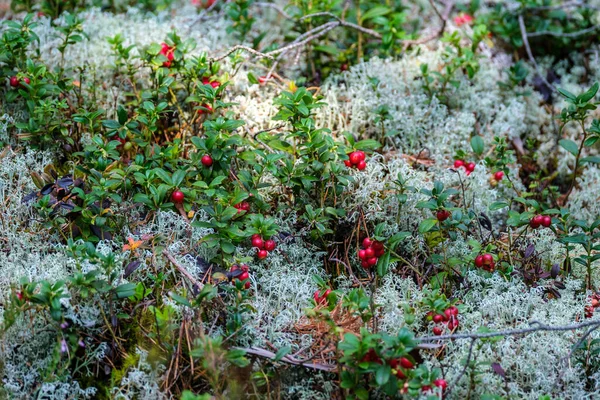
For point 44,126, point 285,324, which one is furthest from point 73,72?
point 285,324

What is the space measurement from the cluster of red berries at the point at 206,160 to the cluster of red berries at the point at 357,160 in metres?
0.69

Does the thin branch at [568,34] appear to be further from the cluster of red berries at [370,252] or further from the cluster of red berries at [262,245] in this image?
the cluster of red berries at [262,245]

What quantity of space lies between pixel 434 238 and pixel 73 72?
2.29 m

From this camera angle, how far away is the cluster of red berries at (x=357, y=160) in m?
3.06

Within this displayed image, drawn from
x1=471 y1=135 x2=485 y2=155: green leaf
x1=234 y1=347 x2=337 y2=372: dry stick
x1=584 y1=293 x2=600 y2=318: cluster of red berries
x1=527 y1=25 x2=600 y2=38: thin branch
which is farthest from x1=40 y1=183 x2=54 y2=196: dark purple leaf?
x1=527 y1=25 x2=600 y2=38: thin branch

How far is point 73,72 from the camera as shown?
357cm

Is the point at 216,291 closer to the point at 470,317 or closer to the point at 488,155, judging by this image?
the point at 470,317

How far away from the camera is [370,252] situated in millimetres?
2727

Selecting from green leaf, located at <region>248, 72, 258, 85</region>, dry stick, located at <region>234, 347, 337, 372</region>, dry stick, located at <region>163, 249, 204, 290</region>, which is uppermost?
green leaf, located at <region>248, 72, 258, 85</region>

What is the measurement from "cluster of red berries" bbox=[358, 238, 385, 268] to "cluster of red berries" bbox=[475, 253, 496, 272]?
428 millimetres

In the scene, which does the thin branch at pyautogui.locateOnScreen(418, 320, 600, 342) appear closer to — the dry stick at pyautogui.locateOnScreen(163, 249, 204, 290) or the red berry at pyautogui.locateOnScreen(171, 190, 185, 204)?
the dry stick at pyautogui.locateOnScreen(163, 249, 204, 290)

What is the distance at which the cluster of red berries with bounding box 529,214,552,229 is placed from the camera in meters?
2.80

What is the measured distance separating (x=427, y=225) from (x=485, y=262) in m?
0.30

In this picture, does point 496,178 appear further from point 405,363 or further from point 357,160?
point 405,363
